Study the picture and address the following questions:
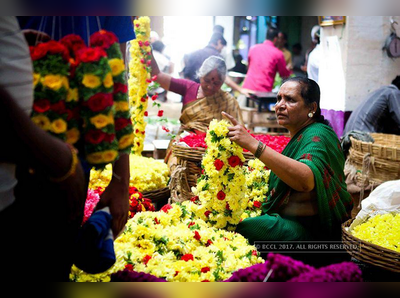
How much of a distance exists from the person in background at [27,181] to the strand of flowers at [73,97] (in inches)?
3.9

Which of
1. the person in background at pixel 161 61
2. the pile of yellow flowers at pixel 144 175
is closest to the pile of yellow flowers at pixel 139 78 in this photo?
the pile of yellow flowers at pixel 144 175

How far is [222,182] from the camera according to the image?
291 centimetres

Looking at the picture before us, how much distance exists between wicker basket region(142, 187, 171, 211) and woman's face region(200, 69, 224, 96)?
48.9 inches

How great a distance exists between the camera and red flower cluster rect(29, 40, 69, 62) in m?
1.35

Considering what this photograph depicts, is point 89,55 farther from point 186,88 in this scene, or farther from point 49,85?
point 186,88

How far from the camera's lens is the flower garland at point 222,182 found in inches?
113

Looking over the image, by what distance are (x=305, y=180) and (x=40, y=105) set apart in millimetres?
1794

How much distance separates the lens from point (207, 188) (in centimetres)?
296

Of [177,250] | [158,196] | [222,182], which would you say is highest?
[222,182]

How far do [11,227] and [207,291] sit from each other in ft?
2.93

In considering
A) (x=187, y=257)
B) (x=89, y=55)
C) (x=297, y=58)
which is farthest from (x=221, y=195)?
(x=297, y=58)

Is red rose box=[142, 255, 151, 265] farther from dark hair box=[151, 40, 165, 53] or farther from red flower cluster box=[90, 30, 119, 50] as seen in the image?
dark hair box=[151, 40, 165, 53]

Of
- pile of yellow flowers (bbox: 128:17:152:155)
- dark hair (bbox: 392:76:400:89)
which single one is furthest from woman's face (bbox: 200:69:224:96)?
dark hair (bbox: 392:76:400:89)

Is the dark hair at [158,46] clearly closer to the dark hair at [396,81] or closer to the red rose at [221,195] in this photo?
the dark hair at [396,81]
